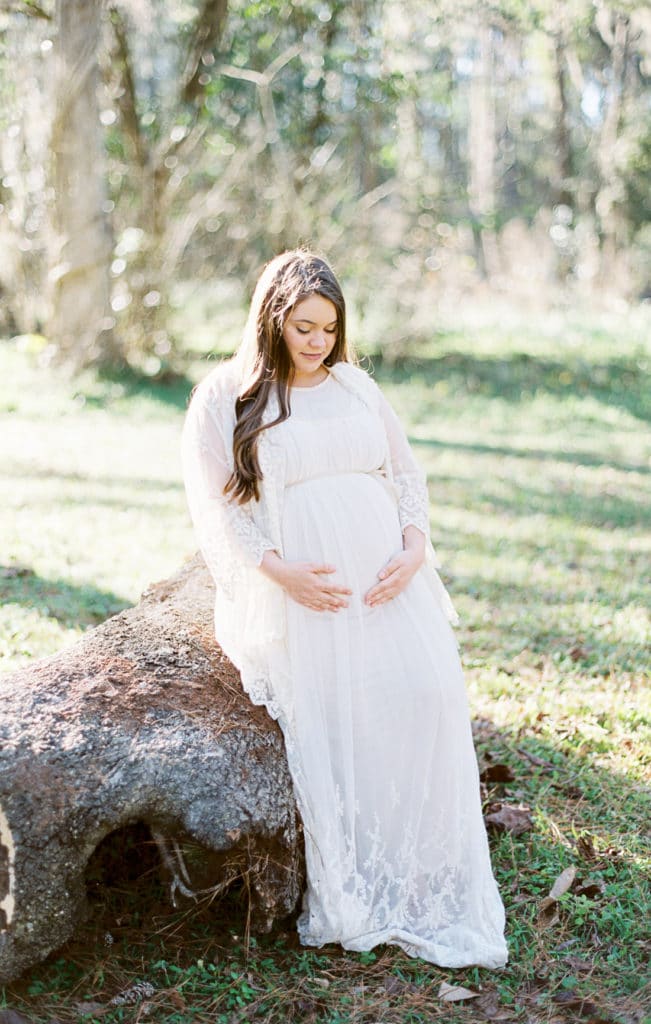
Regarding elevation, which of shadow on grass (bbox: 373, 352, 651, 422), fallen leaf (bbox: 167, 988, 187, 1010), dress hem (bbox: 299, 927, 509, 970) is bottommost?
dress hem (bbox: 299, 927, 509, 970)

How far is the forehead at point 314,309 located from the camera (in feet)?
10.4

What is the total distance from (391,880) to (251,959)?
47 centimetres

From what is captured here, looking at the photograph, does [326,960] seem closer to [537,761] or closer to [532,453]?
[537,761]

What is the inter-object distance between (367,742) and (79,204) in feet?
33.1

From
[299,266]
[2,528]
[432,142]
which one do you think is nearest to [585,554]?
[2,528]

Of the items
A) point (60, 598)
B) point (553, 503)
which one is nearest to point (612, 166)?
point (553, 503)

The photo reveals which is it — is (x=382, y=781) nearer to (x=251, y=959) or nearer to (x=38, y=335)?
(x=251, y=959)

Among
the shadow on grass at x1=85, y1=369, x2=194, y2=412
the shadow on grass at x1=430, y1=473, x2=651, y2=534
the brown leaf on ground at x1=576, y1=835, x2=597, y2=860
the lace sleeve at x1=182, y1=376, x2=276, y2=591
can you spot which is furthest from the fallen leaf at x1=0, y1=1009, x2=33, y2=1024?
the shadow on grass at x1=85, y1=369, x2=194, y2=412

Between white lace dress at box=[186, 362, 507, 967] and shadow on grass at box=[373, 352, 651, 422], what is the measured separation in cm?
974

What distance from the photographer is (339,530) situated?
10.4ft

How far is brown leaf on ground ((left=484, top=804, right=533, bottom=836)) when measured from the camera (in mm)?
3729

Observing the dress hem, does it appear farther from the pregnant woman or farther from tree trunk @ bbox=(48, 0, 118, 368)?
tree trunk @ bbox=(48, 0, 118, 368)

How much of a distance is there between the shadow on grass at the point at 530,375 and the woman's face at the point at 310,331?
31.7ft

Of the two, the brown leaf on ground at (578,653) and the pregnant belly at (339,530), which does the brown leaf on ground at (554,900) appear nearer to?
the pregnant belly at (339,530)
